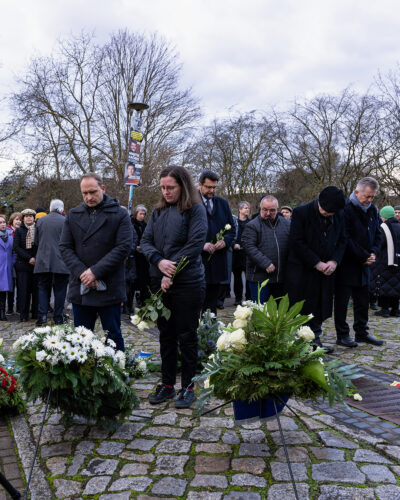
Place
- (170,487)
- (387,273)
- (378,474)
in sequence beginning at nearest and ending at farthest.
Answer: (170,487), (378,474), (387,273)

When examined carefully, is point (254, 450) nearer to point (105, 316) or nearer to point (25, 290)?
point (105, 316)

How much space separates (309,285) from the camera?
6.14m

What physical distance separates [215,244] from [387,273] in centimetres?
432

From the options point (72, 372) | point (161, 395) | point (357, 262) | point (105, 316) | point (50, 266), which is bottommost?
Answer: point (161, 395)

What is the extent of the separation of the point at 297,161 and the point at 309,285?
1947 centimetres

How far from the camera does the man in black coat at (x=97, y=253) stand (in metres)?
4.54

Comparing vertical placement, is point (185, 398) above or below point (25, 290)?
below

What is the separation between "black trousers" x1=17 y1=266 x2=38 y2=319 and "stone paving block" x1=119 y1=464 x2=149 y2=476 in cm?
627

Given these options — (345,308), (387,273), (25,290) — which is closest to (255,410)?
(345,308)

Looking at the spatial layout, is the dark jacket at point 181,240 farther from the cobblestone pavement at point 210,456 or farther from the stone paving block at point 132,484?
the stone paving block at point 132,484

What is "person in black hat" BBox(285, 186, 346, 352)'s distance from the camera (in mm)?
6089

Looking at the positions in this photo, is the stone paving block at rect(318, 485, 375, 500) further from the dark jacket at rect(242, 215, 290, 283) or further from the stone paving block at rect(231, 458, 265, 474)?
the dark jacket at rect(242, 215, 290, 283)

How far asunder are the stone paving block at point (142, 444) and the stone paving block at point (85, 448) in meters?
0.26

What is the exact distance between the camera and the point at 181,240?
438 cm
